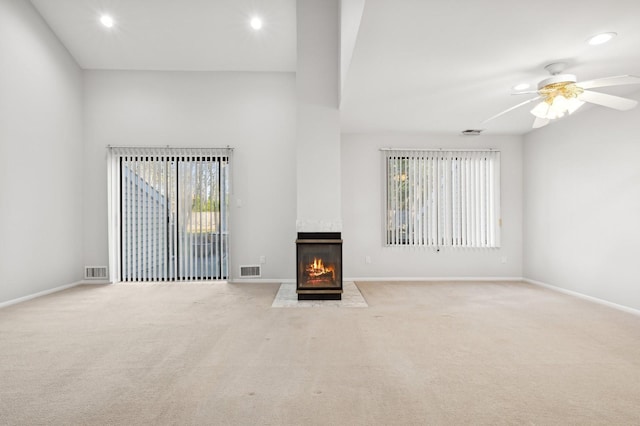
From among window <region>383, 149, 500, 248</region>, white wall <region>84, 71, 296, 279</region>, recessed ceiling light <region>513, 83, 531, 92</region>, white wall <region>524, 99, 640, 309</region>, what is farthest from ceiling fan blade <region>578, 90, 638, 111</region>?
white wall <region>84, 71, 296, 279</region>

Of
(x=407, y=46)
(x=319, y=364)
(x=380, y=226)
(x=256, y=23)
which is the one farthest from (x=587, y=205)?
(x=256, y=23)

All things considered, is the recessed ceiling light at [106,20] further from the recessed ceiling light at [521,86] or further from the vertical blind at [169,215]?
→ the recessed ceiling light at [521,86]

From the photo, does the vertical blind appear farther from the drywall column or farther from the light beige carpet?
the drywall column

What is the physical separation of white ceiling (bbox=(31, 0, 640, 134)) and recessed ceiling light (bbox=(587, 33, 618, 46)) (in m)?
0.06

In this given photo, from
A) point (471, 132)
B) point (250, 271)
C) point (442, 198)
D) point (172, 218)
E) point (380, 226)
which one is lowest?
point (250, 271)

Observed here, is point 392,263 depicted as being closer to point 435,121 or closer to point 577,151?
point 435,121

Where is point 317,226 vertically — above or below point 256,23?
below

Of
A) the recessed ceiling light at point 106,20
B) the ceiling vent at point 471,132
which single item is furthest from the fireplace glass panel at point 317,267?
the recessed ceiling light at point 106,20

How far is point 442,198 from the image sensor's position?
19.9 ft

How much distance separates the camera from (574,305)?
4.29m

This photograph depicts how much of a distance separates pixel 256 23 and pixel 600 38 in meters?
4.26

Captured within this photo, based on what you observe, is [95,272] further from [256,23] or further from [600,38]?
[600,38]

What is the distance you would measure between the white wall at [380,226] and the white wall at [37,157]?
14.5 ft

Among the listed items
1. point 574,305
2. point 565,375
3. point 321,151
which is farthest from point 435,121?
point 565,375
